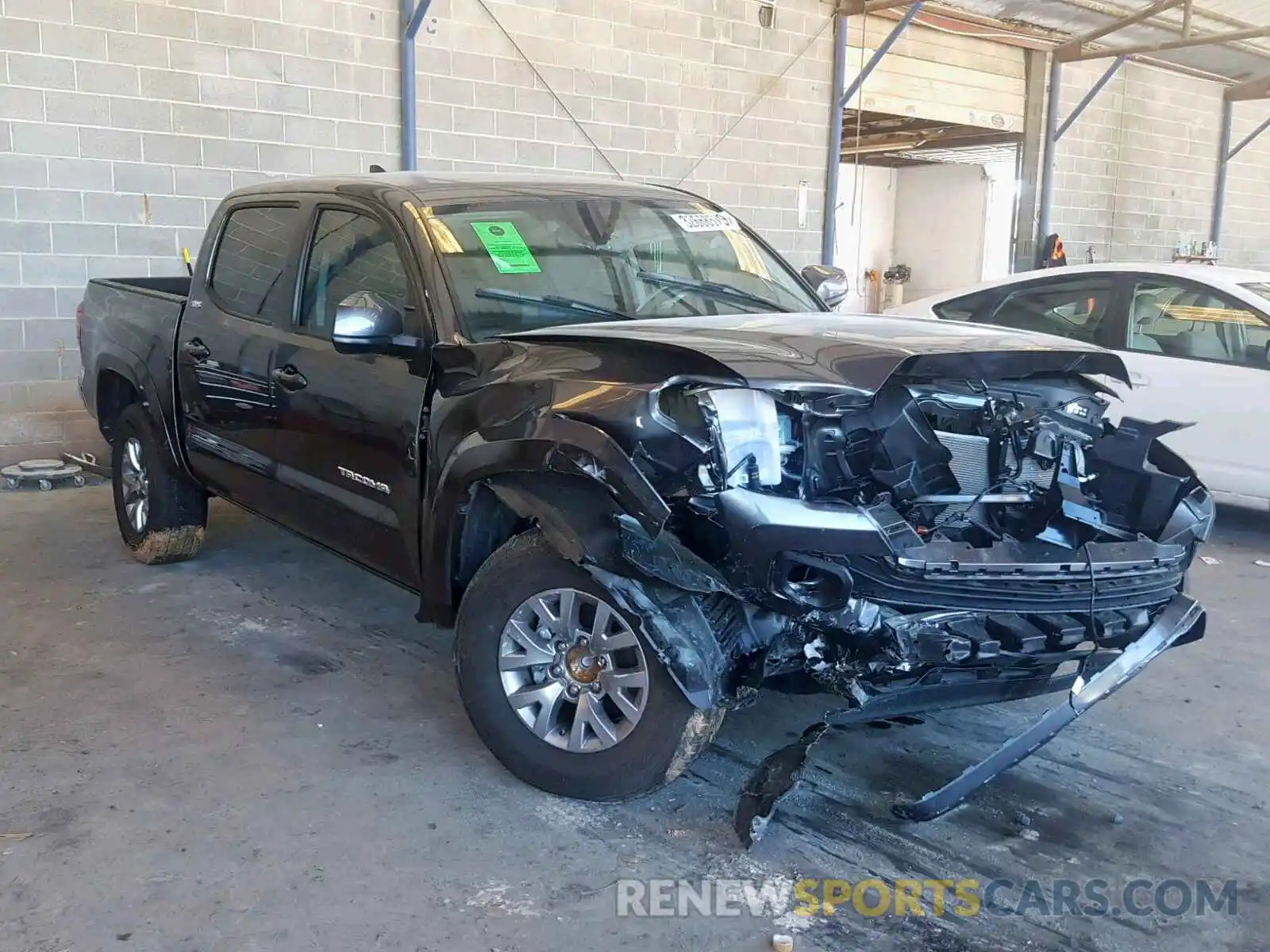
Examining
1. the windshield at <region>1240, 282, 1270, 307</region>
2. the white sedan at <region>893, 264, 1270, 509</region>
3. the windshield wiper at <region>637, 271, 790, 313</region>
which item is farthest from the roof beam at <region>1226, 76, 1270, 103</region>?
the windshield wiper at <region>637, 271, 790, 313</region>

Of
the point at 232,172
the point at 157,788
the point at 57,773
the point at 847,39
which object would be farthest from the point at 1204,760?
the point at 847,39

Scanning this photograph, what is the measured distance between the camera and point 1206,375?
612 centimetres

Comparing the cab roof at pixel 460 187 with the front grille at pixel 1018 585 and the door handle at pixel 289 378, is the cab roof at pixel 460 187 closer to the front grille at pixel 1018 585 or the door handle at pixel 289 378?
the door handle at pixel 289 378

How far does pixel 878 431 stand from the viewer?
2.97 m

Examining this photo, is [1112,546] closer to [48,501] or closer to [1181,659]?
[1181,659]

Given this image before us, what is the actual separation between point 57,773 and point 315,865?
1080 millimetres

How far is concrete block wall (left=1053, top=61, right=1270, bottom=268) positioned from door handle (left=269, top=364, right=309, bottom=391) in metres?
12.1

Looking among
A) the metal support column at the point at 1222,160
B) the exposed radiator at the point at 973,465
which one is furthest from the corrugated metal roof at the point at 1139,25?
the exposed radiator at the point at 973,465

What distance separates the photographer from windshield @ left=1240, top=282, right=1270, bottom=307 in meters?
6.10

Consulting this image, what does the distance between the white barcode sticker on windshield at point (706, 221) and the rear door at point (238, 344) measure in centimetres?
147

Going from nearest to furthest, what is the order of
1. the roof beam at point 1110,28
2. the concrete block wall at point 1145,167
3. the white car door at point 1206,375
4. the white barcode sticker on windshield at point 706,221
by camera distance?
1. the white barcode sticker on windshield at point 706,221
2. the white car door at point 1206,375
3. the roof beam at point 1110,28
4. the concrete block wall at point 1145,167

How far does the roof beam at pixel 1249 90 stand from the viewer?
51.3 ft

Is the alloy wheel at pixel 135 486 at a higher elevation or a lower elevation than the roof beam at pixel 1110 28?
lower

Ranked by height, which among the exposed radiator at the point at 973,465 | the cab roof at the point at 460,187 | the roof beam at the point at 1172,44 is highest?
the roof beam at the point at 1172,44
